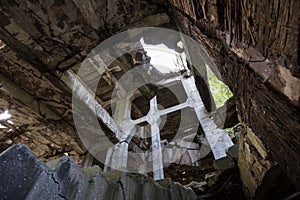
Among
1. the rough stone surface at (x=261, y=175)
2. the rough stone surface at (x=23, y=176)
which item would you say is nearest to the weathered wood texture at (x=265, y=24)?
the rough stone surface at (x=261, y=175)

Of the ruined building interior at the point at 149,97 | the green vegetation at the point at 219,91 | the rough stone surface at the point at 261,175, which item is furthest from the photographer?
the green vegetation at the point at 219,91

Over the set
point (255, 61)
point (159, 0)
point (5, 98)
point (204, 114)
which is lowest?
point (204, 114)

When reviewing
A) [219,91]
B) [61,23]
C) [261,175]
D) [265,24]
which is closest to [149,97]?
[219,91]

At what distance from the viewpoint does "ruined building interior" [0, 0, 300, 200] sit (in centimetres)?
99

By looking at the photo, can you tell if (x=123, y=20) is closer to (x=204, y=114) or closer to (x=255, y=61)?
(x=255, y=61)

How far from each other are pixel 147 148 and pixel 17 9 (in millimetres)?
4850

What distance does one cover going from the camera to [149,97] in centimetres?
721

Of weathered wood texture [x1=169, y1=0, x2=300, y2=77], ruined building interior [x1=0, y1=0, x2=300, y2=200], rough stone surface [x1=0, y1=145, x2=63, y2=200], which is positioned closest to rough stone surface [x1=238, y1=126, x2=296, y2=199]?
ruined building interior [x1=0, y1=0, x2=300, y2=200]

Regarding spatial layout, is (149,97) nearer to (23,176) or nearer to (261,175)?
(261,175)

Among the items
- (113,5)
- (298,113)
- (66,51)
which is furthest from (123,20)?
(298,113)

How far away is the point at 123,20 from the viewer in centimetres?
316

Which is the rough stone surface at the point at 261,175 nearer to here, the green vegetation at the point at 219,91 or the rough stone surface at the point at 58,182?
the rough stone surface at the point at 58,182

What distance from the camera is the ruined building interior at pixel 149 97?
3.25 feet

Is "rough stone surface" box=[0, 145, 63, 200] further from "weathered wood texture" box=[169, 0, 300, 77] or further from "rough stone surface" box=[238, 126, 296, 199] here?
"rough stone surface" box=[238, 126, 296, 199]
